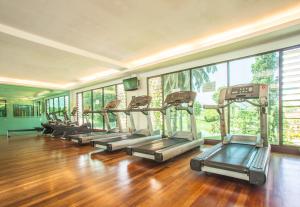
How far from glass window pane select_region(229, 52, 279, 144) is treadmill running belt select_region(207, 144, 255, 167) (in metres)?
1.27

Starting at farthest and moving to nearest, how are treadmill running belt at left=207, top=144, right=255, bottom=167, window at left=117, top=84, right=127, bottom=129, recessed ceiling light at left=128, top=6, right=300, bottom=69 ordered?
window at left=117, top=84, right=127, bottom=129, recessed ceiling light at left=128, top=6, right=300, bottom=69, treadmill running belt at left=207, top=144, right=255, bottom=167

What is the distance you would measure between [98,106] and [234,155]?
744 centimetres

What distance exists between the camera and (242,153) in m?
2.75

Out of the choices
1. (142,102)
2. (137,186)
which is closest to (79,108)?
(142,102)

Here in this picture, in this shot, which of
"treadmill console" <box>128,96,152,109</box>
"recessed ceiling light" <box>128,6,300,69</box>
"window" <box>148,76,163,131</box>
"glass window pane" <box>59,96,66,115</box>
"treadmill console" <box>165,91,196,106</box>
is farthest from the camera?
"glass window pane" <box>59,96,66,115</box>

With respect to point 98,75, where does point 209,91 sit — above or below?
A: below

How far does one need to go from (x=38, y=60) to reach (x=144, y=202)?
5.50m

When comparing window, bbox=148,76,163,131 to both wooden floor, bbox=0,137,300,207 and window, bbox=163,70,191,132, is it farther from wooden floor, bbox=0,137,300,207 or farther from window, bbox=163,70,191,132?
wooden floor, bbox=0,137,300,207

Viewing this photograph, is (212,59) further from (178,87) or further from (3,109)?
(3,109)

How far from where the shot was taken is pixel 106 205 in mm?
1812

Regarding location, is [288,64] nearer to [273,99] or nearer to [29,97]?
[273,99]

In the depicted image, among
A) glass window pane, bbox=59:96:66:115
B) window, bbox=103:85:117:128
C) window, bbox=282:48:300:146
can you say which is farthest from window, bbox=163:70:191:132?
glass window pane, bbox=59:96:66:115

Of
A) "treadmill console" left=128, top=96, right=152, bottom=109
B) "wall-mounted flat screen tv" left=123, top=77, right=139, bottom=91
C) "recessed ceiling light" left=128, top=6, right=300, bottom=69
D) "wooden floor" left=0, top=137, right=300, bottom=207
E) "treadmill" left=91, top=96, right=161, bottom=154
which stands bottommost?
"wooden floor" left=0, top=137, right=300, bottom=207

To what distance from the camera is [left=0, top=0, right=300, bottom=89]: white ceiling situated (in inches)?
107
